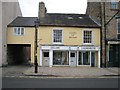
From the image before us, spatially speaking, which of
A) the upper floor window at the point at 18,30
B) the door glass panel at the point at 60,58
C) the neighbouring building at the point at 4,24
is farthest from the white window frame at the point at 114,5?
the neighbouring building at the point at 4,24

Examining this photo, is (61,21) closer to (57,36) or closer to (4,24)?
(57,36)

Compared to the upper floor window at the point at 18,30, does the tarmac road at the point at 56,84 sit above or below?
Answer: below

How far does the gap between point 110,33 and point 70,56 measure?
5966 mm

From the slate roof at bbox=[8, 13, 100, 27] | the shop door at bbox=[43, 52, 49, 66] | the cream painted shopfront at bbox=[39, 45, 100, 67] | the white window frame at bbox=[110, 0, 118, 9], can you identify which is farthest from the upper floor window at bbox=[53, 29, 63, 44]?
the white window frame at bbox=[110, 0, 118, 9]

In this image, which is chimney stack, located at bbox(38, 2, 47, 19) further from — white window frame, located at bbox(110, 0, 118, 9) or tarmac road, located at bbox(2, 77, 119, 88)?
tarmac road, located at bbox(2, 77, 119, 88)

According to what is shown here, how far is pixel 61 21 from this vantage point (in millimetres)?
38344

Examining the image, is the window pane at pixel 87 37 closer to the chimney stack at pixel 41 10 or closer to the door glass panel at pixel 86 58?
the door glass panel at pixel 86 58

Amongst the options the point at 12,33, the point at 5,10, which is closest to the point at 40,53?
the point at 12,33

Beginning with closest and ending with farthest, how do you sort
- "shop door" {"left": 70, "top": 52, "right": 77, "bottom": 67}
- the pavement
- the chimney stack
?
the pavement → "shop door" {"left": 70, "top": 52, "right": 77, "bottom": 67} → the chimney stack

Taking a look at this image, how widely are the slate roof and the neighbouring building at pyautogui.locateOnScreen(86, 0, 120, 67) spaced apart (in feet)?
4.85

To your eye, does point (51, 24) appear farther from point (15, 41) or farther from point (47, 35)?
point (15, 41)

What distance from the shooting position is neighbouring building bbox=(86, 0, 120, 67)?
1443 inches

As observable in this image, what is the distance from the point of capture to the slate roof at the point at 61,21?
3741 cm

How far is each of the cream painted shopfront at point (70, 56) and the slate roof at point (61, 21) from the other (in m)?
3.11
